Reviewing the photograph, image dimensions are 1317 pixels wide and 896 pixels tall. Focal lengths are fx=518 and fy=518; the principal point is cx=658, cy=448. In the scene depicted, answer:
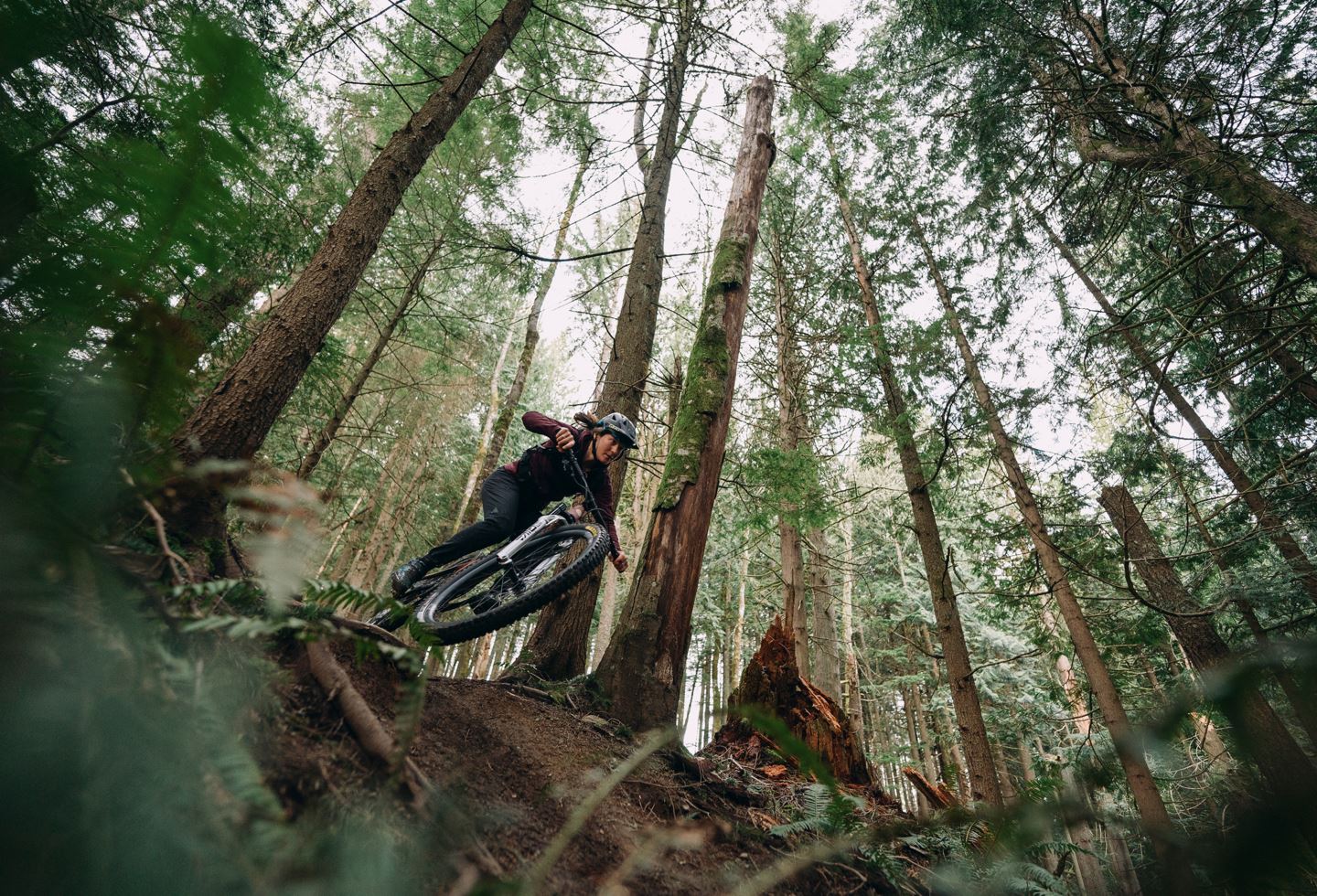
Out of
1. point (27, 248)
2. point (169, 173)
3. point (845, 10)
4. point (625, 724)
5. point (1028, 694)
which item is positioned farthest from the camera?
point (1028, 694)

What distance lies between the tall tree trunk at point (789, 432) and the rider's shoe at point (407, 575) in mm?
5460

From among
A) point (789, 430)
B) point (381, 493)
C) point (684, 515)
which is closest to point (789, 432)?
point (789, 430)

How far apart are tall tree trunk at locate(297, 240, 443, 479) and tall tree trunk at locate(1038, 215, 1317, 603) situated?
877 cm

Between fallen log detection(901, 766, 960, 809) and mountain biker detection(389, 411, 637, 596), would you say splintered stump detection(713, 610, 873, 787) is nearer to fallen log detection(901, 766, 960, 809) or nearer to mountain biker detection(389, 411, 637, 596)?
fallen log detection(901, 766, 960, 809)

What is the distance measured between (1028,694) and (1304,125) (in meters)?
17.7

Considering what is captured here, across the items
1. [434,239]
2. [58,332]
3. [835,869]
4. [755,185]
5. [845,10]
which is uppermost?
[845,10]

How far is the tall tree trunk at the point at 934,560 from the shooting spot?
6.25 meters

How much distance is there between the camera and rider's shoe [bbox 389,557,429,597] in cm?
385

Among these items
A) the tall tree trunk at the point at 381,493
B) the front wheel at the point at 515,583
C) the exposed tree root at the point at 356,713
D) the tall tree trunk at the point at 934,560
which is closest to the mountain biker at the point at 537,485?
the front wheel at the point at 515,583

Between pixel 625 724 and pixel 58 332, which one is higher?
pixel 58 332

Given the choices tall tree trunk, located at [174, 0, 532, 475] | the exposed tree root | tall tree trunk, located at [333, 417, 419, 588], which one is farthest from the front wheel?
tall tree trunk, located at [333, 417, 419, 588]

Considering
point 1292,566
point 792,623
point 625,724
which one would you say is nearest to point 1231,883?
point 625,724

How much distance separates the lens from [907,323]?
9.27 meters

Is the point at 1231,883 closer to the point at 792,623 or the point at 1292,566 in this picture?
the point at 1292,566
